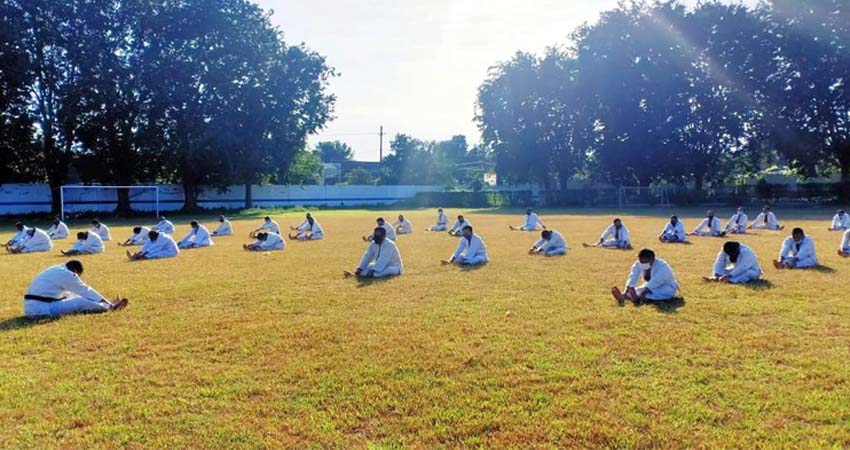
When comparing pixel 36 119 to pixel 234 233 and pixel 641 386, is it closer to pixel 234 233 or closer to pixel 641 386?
pixel 234 233

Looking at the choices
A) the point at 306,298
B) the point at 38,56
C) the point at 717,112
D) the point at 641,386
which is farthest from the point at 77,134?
the point at 717,112

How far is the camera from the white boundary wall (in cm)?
3991

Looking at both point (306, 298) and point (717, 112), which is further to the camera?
point (717, 112)

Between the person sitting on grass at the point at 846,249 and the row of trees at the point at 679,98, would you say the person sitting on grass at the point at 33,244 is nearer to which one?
the person sitting on grass at the point at 846,249

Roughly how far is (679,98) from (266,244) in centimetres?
4363

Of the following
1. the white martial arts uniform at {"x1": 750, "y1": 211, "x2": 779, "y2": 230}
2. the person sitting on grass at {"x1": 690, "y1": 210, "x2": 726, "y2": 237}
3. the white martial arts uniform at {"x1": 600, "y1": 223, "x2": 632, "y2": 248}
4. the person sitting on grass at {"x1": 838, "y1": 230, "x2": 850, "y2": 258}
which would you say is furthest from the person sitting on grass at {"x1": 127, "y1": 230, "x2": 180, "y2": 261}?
the white martial arts uniform at {"x1": 750, "y1": 211, "x2": 779, "y2": 230}

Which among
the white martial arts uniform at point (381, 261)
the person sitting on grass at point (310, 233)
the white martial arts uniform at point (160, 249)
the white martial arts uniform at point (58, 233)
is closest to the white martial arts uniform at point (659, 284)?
the white martial arts uniform at point (381, 261)

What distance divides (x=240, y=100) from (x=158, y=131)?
6.45 metres

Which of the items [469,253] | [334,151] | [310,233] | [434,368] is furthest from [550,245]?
[334,151]

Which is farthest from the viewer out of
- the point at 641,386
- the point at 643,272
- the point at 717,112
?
the point at 717,112

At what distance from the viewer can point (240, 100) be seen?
43906 mm

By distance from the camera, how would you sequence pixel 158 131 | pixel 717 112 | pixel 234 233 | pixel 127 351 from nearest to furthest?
1. pixel 127 351
2. pixel 234 233
3. pixel 158 131
4. pixel 717 112

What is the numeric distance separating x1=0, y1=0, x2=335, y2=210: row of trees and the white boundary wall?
148 centimetres

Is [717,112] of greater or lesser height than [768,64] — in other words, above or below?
below
